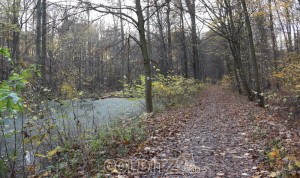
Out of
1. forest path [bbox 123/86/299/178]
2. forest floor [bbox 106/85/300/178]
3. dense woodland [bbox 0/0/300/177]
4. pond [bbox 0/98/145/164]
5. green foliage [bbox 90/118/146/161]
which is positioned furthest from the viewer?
dense woodland [bbox 0/0/300/177]

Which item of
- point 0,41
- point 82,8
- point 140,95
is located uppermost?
point 0,41

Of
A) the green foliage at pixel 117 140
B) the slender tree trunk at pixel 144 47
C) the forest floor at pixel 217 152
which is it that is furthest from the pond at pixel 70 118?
the forest floor at pixel 217 152

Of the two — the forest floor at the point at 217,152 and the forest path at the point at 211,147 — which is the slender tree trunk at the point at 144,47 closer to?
the forest path at the point at 211,147

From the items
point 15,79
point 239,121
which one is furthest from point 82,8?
point 15,79

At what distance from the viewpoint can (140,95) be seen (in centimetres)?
1389

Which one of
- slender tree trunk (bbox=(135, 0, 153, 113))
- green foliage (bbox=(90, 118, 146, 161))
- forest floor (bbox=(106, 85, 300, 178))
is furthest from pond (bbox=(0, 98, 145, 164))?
forest floor (bbox=(106, 85, 300, 178))

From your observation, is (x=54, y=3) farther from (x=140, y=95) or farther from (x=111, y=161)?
(x=140, y=95)

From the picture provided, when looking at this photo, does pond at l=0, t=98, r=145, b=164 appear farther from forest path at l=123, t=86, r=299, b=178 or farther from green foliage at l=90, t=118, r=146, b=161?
forest path at l=123, t=86, r=299, b=178

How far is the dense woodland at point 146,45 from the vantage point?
851cm

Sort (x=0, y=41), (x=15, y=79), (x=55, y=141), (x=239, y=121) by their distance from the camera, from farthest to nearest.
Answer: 1. (x=0, y=41)
2. (x=239, y=121)
3. (x=55, y=141)
4. (x=15, y=79)

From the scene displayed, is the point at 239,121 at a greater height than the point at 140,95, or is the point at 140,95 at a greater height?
the point at 140,95

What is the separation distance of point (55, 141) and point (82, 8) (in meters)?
4.73

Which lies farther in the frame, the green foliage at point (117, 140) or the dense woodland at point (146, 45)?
the dense woodland at point (146, 45)

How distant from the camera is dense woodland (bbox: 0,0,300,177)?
851 cm
